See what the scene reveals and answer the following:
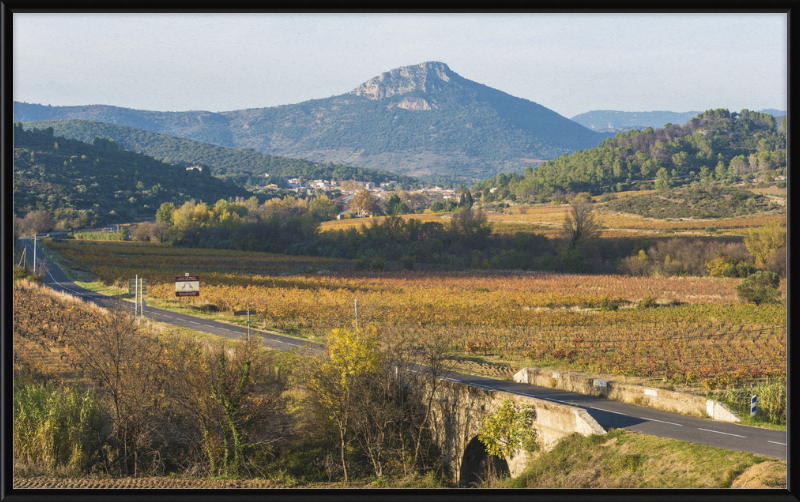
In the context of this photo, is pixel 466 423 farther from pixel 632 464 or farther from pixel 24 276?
pixel 24 276

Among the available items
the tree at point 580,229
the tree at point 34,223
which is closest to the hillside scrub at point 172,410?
the tree at point 580,229

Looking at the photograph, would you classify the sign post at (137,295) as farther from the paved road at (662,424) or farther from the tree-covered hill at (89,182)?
the tree-covered hill at (89,182)

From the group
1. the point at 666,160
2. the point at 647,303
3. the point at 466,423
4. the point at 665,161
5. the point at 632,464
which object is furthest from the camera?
the point at 666,160

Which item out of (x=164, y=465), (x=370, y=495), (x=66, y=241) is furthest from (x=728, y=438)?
(x=66, y=241)

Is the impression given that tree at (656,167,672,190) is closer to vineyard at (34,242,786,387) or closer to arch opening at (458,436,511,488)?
vineyard at (34,242,786,387)

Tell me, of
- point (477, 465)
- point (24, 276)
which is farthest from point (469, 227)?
point (477, 465)

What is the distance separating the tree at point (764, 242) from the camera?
42.0 metres

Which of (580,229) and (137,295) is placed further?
(580,229)

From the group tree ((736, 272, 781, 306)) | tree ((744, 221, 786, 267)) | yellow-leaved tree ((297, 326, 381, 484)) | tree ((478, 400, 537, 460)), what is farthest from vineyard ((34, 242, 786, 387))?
tree ((478, 400, 537, 460))

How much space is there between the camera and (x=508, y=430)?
527 inches

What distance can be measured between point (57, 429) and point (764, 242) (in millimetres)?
46905

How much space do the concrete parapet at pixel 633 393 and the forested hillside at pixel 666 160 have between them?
70.4 meters

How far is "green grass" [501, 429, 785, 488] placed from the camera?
9445mm
